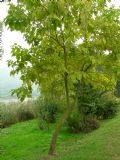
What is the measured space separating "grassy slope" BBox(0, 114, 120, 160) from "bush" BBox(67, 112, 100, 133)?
1.38 feet

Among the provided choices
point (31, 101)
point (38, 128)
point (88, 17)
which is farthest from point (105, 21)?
point (31, 101)

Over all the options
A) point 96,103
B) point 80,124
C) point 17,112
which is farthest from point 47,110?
point 17,112

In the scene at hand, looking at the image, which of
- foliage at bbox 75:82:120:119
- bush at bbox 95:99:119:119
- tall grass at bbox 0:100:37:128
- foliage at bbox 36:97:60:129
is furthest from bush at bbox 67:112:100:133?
tall grass at bbox 0:100:37:128

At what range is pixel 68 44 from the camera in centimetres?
1020

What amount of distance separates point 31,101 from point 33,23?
13.8 meters

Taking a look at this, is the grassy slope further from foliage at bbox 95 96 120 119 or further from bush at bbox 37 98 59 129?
foliage at bbox 95 96 120 119

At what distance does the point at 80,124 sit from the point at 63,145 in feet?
10.3

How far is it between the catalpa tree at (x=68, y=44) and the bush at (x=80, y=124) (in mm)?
5340

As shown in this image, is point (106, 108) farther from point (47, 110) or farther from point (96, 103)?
point (47, 110)

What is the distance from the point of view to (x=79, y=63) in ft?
33.9

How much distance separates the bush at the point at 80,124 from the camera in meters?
16.0

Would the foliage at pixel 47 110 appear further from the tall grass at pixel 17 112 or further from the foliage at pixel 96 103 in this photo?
the tall grass at pixel 17 112

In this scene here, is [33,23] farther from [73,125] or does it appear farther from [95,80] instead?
[73,125]

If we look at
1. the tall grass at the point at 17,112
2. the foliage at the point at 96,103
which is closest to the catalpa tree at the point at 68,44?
the foliage at the point at 96,103
